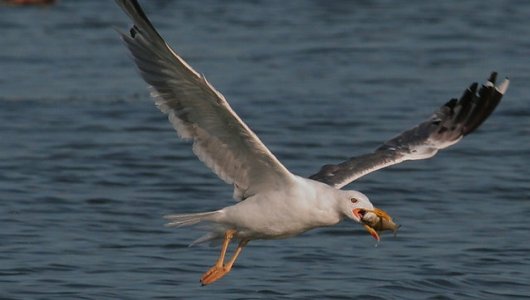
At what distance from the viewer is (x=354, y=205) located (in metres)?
9.27

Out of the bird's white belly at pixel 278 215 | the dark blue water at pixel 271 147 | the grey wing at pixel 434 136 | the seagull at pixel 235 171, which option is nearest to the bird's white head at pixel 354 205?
the seagull at pixel 235 171

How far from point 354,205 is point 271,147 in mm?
7613

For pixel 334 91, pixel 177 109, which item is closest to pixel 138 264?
pixel 177 109

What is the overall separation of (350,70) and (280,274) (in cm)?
988

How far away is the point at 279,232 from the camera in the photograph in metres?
9.57

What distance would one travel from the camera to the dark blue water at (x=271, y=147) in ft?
38.7

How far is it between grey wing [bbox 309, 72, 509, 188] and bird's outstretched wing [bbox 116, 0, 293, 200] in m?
1.00

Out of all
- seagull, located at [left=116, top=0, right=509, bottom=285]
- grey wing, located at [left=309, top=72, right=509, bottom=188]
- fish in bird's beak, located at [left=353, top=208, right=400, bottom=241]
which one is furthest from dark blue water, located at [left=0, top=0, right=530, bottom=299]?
fish in bird's beak, located at [left=353, top=208, right=400, bottom=241]

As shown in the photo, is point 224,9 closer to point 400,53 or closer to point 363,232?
point 400,53

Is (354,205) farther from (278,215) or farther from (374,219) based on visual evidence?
(278,215)

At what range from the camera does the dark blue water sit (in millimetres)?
11797

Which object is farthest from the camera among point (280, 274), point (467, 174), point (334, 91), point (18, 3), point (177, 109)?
point (18, 3)

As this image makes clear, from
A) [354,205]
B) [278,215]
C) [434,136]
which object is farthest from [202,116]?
[434,136]

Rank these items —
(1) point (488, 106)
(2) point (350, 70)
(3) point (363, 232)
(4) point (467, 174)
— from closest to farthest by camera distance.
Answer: (1) point (488, 106)
(3) point (363, 232)
(4) point (467, 174)
(2) point (350, 70)
